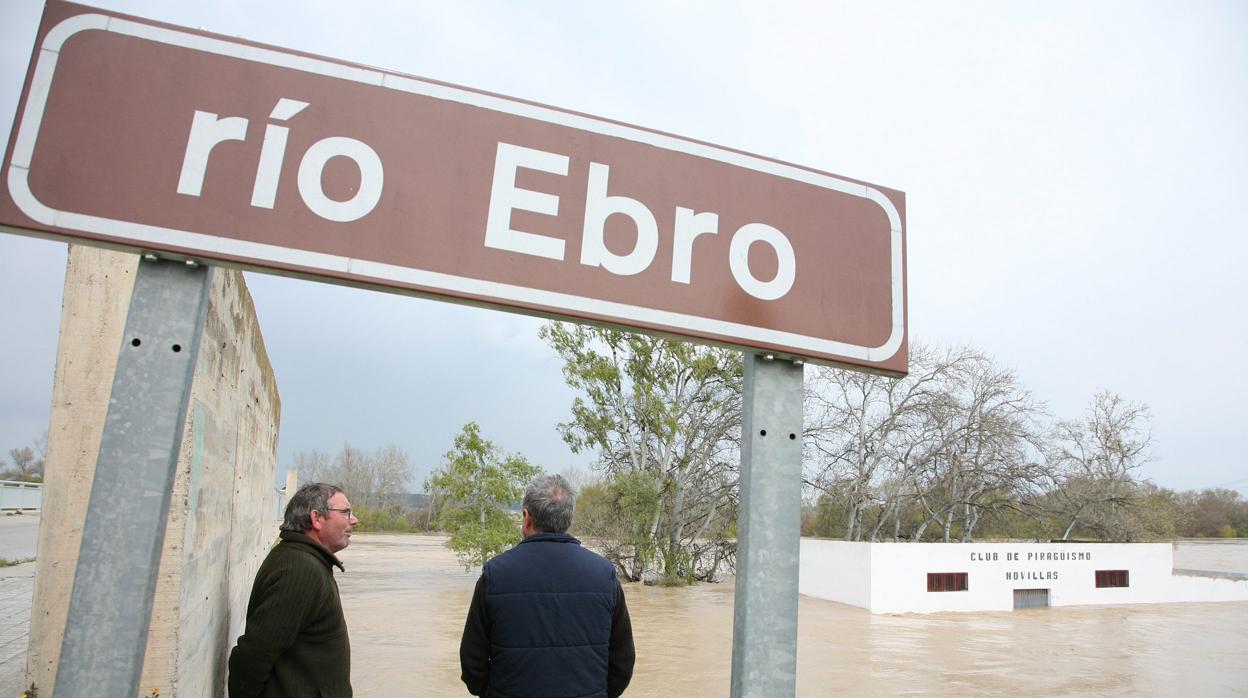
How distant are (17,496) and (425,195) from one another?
117ft

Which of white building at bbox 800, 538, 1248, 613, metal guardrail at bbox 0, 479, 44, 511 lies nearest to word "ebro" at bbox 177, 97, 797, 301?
white building at bbox 800, 538, 1248, 613

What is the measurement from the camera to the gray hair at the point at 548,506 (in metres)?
2.30

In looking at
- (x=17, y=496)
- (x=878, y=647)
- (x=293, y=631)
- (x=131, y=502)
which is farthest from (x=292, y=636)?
(x=17, y=496)

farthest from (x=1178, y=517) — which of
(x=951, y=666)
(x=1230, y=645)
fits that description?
(x=951, y=666)

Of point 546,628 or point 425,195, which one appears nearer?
point 425,195

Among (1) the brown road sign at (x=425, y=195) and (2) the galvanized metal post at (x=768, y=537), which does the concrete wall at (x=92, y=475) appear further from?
(2) the galvanized metal post at (x=768, y=537)

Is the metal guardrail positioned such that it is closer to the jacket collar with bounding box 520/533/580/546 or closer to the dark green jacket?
the dark green jacket

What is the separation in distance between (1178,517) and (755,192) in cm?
4510

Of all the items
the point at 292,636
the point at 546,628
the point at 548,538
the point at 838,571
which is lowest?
the point at 838,571

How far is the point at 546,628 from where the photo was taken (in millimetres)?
2131

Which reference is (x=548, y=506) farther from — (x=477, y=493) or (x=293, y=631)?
(x=477, y=493)

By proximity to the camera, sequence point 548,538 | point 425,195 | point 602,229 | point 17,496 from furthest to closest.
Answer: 1. point 17,496
2. point 548,538
3. point 602,229
4. point 425,195

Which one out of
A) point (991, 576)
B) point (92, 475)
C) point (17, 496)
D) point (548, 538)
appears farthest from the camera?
point (17, 496)

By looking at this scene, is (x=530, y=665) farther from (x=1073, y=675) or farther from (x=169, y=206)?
(x=1073, y=675)
